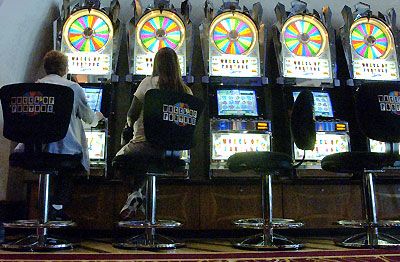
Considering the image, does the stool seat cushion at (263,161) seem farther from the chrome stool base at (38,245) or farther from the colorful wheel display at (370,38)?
the colorful wheel display at (370,38)

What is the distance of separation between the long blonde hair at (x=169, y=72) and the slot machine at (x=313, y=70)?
4.22ft

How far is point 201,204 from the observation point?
13.0 feet

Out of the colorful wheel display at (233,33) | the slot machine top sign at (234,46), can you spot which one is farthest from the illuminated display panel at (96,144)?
the colorful wheel display at (233,33)

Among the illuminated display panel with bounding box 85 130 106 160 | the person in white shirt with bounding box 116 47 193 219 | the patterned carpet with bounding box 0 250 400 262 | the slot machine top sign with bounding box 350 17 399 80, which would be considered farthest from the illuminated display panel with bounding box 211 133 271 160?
the slot machine top sign with bounding box 350 17 399 80

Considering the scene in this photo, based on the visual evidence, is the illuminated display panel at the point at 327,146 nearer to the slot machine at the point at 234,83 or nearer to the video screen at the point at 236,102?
the slot machine at the point at 234,83

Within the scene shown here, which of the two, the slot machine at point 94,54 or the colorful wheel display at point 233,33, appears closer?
the slot machine at point 94,54

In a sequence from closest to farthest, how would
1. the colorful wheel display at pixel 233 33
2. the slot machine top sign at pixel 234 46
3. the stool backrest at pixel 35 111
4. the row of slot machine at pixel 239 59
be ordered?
the stool backrest at pixel 35 111
the row of slot machine at pixel 239 59
the slot machine top sign at pixel 234 46
the colorful wheel display at pixel 233 33

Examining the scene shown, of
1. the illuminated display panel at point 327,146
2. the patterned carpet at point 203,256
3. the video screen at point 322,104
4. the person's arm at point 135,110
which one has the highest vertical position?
the video screen at point 322,104

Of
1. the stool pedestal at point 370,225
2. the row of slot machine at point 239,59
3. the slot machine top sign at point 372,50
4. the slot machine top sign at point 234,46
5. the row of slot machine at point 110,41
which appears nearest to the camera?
the stool pedestal at point 370,225

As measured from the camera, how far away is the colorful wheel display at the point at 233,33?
4340 mm

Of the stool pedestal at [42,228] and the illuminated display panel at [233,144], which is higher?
the illuminated display panel at [233,144]

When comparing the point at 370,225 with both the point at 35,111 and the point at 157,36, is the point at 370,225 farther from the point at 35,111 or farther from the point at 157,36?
the point at 157,36

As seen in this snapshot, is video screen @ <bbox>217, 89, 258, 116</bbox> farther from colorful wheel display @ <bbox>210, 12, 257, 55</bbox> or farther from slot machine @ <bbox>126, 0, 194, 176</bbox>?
colorful wheel display @ <bbox>210, 12, 257, 55</bbox>

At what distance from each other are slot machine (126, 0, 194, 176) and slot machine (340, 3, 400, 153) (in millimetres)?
1571
